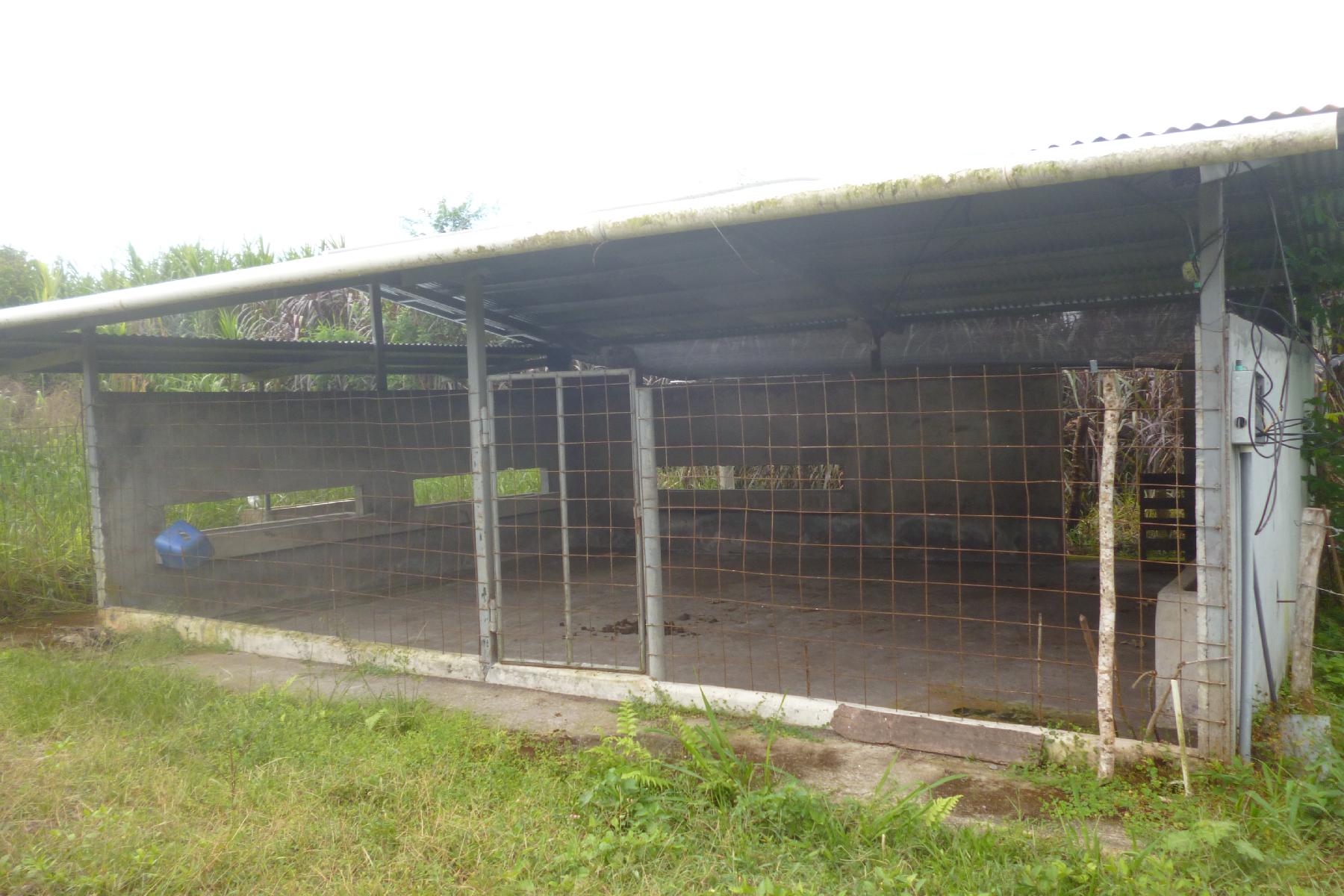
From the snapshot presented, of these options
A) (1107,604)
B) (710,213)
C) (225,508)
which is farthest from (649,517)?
(225,508)

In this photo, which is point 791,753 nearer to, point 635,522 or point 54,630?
point 635,522

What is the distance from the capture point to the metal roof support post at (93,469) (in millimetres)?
7512

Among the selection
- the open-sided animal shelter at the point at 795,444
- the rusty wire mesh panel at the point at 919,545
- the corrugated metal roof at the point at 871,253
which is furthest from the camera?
the rusty wire mesh panel at the point at 919,545

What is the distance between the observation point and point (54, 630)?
7.23 meters

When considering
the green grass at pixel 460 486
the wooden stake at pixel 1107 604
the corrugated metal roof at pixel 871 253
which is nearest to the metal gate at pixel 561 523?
the green grass at pixel 460 486

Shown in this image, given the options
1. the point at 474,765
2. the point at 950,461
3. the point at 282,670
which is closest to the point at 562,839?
the point at 474,765

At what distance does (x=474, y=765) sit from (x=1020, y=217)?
437 cm

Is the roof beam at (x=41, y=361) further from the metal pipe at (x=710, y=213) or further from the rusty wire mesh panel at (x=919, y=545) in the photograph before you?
the rusty wire mesh panel at (x=919, y=545)

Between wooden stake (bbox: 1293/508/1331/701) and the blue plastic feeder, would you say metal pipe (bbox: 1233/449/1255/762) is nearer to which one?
wooden stake (bbox: 1293/508/1331/701)

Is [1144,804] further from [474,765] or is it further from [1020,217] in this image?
[1020,217]

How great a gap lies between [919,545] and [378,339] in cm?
588

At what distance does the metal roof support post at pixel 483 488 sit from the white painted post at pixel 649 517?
1.10m

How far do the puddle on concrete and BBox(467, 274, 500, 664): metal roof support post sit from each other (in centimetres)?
341

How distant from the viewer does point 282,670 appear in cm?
619
